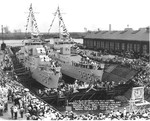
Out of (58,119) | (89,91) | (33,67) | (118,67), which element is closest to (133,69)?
(118,67)

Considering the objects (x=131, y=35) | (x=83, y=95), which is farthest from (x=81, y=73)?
(x=131, y=35)

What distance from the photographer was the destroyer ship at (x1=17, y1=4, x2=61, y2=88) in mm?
27644

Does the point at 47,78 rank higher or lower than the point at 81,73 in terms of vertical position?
higher

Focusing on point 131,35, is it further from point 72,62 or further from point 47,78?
point 47,78

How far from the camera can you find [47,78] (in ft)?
92.6

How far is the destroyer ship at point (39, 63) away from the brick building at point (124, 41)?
15509 mm

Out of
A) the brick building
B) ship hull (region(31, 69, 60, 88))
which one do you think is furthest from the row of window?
ship hull (region(31, 69, 60, 88))

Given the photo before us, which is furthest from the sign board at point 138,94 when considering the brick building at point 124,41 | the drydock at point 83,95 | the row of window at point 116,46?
the row of window at point 116,46

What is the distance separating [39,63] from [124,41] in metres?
20.6

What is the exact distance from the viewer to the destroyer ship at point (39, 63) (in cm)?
2764

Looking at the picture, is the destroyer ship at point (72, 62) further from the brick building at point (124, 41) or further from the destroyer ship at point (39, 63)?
the brick building at point (124, 41)

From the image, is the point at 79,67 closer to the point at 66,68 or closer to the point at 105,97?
the point at 66,68

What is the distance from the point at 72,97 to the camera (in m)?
23.0

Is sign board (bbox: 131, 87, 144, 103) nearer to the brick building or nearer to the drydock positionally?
the drydock
